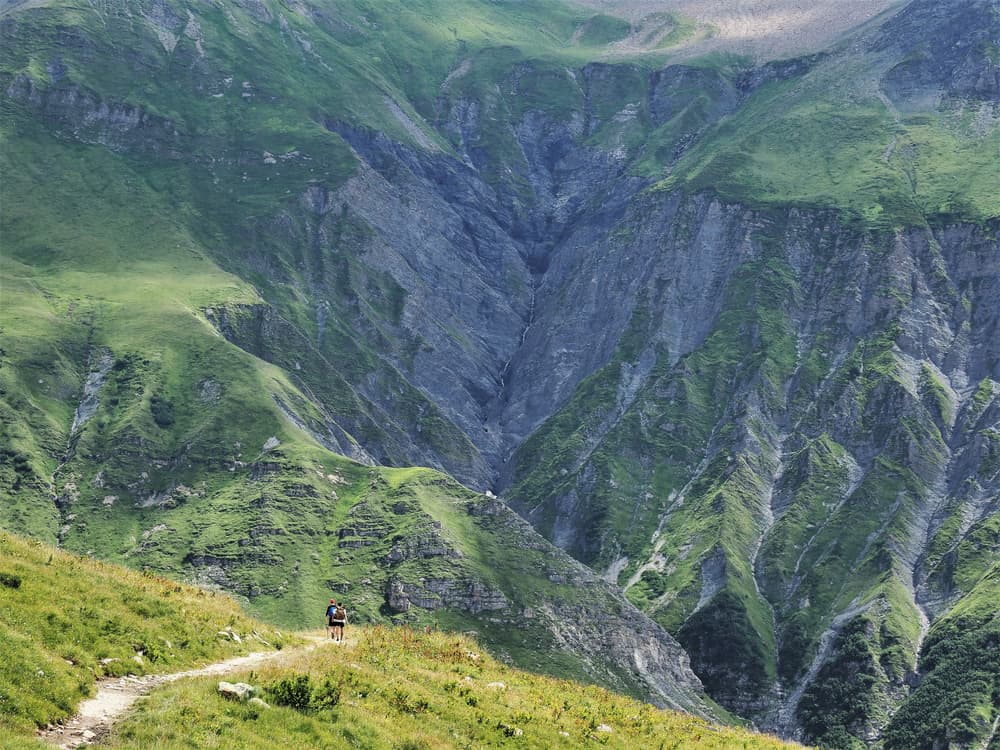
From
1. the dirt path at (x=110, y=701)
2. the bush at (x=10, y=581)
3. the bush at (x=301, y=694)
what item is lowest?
the dirt path at (x=110, y=701)

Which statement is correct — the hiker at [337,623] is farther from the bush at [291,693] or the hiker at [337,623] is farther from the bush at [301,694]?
the bush at [291,693]

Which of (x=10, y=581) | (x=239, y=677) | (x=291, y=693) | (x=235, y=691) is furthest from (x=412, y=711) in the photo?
(x=10, y=581)

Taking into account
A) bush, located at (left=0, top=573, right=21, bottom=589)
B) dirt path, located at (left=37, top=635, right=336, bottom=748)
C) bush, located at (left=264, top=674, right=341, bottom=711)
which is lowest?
dirt path, located at (left=37, top=635, right=336, bottom=748)

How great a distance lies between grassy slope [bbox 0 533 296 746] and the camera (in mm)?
36031

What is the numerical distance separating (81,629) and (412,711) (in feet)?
42.4

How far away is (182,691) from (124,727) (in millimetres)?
3372

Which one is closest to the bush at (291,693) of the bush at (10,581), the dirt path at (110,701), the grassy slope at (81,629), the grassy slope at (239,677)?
the grassy slope at (239,677)

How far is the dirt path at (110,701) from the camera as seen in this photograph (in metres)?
34.4

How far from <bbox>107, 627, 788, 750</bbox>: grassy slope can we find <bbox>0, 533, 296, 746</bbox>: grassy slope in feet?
10.5

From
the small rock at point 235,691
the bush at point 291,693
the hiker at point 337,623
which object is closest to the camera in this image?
the small rock at point 235,691

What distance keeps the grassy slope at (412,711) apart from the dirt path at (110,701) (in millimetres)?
1069

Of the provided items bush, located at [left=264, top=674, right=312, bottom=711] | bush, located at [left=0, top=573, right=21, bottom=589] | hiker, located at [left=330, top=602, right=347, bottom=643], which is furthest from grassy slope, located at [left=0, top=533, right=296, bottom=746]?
bush, located at [left=264, top=674, right=312, bottom=711]

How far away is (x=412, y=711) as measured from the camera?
4366cm

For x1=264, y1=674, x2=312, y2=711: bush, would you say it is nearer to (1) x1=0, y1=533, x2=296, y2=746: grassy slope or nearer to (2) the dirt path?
(2) the dirt path
